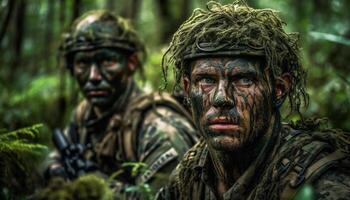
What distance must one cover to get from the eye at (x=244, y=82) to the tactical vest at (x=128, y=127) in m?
2.98

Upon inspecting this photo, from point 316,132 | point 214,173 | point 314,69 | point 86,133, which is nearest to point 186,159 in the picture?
point 214,173

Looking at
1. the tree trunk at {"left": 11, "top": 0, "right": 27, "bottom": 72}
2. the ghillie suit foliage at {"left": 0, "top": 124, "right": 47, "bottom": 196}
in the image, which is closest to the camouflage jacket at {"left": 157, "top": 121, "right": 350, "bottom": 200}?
the ghillie suit foliage at {"left": 0, "top": 124, "right": 47, "bottom": 196}

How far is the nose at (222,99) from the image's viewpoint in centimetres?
370

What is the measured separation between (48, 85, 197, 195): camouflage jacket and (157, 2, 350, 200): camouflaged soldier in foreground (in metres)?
2.09

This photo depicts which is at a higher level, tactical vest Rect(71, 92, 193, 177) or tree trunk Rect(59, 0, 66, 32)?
tree trunk Rect(59, 0, 66, 32)

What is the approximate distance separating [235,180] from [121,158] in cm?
303

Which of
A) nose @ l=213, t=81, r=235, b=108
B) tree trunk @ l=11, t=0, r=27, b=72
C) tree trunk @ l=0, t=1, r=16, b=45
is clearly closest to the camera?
nose @ l=213, t=81, r=235, b=108

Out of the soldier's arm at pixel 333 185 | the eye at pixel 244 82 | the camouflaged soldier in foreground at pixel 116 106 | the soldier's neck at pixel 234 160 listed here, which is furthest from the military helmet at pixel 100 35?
the soldier's arm at pixel 333 185

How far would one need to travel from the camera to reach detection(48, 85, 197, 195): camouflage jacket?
6.21 metres

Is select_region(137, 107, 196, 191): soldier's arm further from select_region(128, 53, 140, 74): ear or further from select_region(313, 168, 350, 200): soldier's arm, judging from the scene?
select_region(313, 168, 350, 200): soldier's arm

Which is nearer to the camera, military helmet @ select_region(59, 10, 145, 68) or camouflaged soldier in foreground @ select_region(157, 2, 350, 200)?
camouflaged soldier in foreground @ select_region(157, 2, 350, 200)

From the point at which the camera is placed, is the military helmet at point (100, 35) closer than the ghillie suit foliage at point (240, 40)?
No

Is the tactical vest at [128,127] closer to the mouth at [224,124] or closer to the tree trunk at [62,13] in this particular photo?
the tree trunk at [62,13]

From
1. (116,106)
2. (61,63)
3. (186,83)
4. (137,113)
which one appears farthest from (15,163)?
(61,63)
